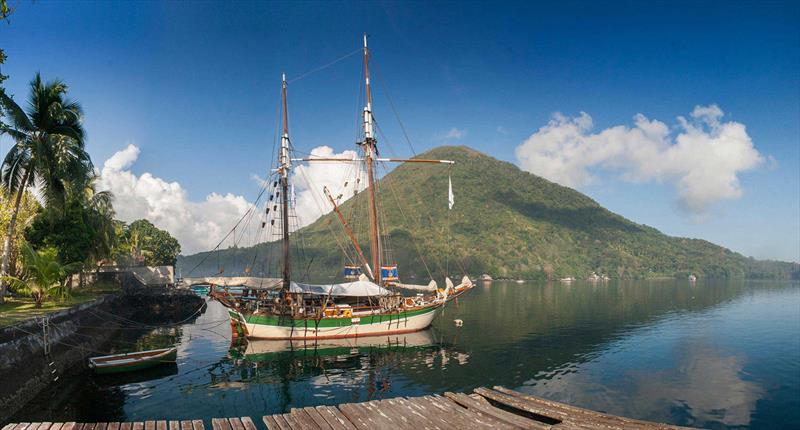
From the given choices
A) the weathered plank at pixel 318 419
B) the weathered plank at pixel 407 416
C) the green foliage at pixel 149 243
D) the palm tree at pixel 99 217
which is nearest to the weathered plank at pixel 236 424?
the weathered plank at pixel 318 419

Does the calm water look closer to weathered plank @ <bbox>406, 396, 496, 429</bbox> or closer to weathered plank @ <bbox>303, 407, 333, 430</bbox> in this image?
weathered plank @ <bbox>303, 407, 333, 430</bbox>

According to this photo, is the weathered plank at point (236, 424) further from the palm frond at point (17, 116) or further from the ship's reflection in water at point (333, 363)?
the palm frond at point (17, 116)

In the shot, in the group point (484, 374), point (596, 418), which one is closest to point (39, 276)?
point (484, 374)

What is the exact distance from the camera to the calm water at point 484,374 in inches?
945

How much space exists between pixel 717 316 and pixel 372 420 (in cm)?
8098

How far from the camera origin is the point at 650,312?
74.9 metres

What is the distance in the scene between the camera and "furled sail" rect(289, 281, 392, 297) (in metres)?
44.5

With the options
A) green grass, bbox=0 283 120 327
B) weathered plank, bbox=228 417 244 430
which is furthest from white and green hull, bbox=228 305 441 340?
weathered plank, bbox=228 417 244 430

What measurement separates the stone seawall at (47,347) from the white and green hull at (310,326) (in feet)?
40.8

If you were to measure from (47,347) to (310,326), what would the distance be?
72.0 ft

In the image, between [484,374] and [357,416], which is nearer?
[357,416]

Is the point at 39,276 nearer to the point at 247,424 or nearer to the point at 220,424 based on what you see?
the point at 220,424

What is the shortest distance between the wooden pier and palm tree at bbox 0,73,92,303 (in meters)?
33.8

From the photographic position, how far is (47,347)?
1054 inches
